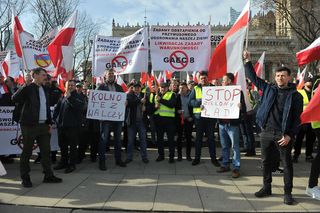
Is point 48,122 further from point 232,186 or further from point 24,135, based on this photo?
point 232,186

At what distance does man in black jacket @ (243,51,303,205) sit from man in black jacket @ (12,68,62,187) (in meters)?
4.09

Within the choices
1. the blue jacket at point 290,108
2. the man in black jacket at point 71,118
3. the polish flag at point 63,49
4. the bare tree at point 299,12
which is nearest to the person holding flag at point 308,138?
the blue jacket at point 290,108

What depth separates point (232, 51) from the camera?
7.96 m

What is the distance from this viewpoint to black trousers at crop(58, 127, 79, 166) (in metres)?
8.38

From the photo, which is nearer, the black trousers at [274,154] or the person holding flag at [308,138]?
the black trousers at [274,154]

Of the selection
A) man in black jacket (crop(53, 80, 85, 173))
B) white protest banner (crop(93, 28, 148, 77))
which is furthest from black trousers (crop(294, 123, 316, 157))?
man in black jacket (crop(53, 80, 85, 173))

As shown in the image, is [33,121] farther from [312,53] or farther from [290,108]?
[312,53]

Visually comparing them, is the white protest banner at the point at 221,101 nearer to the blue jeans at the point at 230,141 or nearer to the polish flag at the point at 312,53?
the blue jeans at the point at 230,141

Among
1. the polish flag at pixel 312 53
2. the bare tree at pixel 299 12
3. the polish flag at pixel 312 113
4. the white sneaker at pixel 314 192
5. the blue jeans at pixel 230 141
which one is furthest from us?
the bare tree at pixel 299 12

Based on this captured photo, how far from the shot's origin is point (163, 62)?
372 inches

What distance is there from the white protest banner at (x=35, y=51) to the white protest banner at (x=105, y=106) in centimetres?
187

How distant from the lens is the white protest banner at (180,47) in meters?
9.31

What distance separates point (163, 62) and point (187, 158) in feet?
8.59

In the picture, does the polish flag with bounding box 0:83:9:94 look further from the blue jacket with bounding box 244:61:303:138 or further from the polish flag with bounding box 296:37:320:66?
the polish flag with bounding box 296:37:320:66
